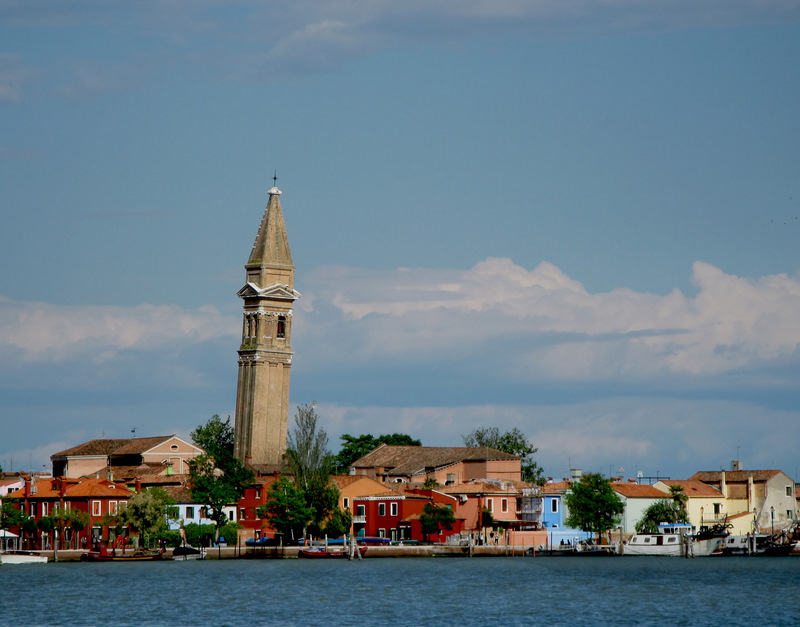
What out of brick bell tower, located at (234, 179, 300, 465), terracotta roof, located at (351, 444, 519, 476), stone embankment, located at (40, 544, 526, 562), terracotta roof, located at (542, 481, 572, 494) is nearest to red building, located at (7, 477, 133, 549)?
stone embankment, located at (40, 544, 526, 562)

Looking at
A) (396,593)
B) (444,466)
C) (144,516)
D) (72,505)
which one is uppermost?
(444,466)

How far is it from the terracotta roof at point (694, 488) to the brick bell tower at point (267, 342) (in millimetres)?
31227

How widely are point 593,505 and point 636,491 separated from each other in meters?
14.1

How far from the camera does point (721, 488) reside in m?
135

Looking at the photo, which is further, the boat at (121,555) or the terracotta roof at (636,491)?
the terracotta roof at (636,491)

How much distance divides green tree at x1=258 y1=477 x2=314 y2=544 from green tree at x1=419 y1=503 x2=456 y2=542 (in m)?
8.15

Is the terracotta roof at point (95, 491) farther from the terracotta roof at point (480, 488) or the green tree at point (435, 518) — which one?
the terracotta roof at point (480, 488)

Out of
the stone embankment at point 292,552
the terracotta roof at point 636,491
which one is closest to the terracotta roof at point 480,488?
the stone embankment at point 292,552

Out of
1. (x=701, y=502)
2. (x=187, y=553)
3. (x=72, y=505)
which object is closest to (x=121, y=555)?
(x=187, y=553)

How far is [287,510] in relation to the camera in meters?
104

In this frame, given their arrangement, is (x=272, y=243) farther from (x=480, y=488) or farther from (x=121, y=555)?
(x=121, y=555)

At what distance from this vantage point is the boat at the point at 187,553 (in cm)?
10081

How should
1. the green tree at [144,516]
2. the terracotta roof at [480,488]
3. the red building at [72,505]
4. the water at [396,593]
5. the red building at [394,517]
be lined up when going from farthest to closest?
the terracotta roof at [480,488] < the red building at [394,517] < the red building at [72,505] < the green tree at [144,516] < the water at [396,593]

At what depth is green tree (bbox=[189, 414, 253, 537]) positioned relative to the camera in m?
108
